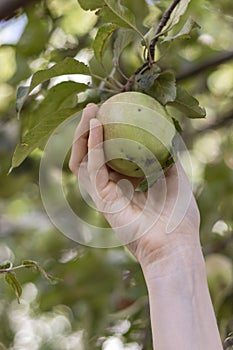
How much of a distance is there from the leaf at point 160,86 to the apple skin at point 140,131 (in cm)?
2

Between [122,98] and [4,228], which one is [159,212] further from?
[4,228]

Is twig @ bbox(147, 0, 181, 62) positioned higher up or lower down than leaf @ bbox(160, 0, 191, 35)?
lower down

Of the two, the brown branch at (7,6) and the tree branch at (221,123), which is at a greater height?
the brown branch at (7,6)

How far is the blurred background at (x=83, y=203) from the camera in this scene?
2.16 metres

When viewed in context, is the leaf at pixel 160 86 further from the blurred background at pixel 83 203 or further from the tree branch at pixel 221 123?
the tree branch at pixel 221 123

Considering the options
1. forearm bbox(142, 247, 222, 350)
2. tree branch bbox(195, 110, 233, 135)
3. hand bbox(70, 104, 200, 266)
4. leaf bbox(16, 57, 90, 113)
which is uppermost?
leaf bbox(16, 57, 90, 113)

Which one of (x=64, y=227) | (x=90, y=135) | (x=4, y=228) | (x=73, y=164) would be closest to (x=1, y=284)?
(x=64, y=227)

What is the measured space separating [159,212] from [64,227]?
2.78ft

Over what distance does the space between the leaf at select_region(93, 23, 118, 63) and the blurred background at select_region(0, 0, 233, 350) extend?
47 centimetres

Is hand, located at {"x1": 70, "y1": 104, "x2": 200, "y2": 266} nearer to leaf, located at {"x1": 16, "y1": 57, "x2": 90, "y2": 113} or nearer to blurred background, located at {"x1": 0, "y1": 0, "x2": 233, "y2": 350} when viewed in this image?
leaf, located at {"x1": 16, "y1": 57, "x2": 90, "y2": 113}

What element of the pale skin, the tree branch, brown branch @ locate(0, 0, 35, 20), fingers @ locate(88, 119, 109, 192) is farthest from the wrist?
the tree branch

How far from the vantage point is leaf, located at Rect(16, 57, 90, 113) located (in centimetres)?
129

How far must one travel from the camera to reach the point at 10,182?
243 centimetres

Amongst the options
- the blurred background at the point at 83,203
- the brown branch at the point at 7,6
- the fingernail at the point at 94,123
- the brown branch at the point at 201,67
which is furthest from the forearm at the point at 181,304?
the brown branch at the point at 201,67
